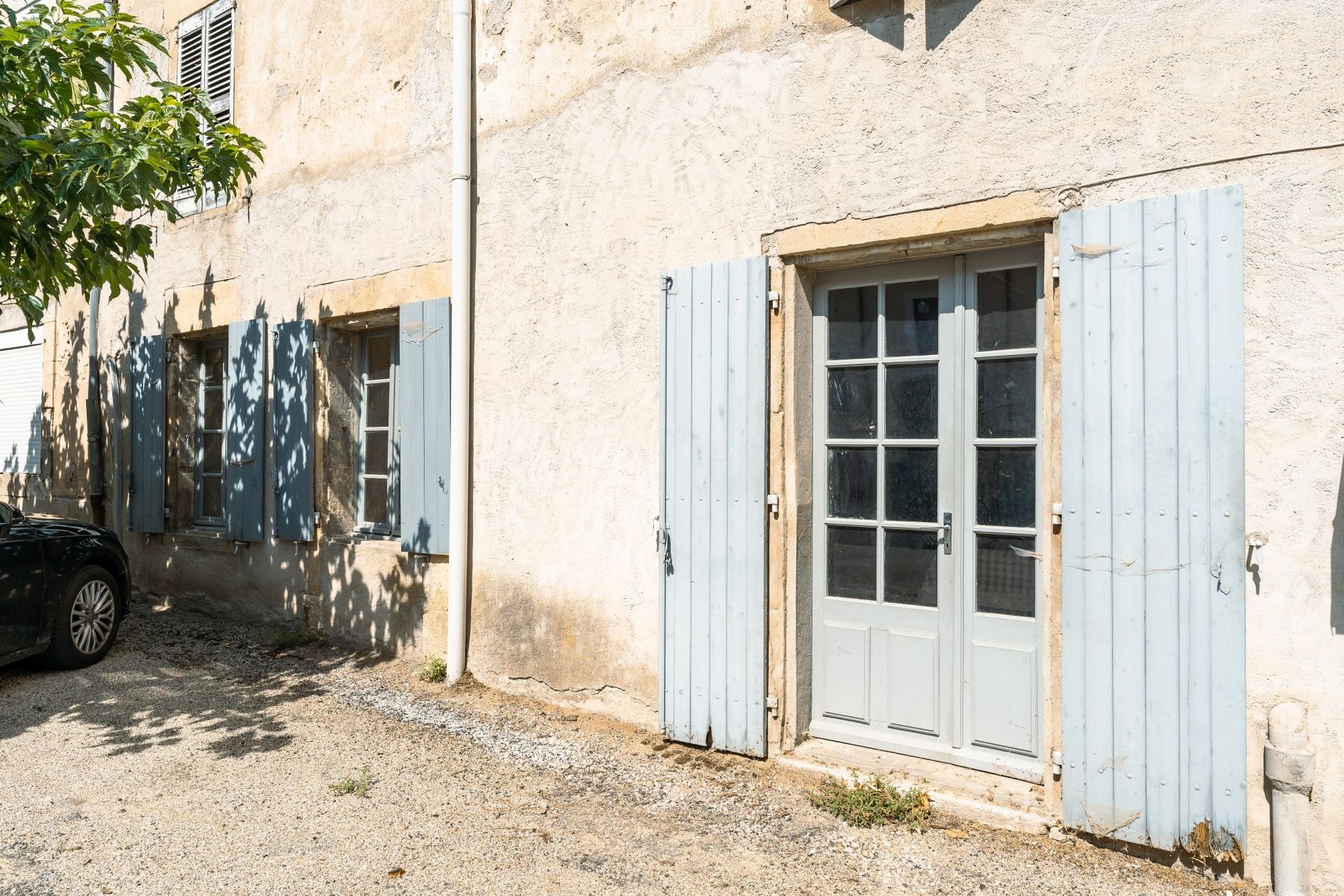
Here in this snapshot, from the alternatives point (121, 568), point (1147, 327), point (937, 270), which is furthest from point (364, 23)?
point (1147, 327)

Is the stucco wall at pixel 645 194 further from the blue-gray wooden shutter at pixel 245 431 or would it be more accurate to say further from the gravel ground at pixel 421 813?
the gravel ground at pixel 421 813

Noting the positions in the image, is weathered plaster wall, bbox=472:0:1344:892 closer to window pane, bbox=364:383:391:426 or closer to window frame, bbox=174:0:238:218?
window pane, bbox=364:383:391:426

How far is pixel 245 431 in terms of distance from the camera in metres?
6.67

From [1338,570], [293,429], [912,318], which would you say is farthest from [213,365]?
[1338,570]

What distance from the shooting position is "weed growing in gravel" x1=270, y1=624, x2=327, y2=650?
6.20 meters

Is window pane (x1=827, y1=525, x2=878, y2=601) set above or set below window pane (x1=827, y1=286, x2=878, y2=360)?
below

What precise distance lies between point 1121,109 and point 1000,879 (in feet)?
8.93

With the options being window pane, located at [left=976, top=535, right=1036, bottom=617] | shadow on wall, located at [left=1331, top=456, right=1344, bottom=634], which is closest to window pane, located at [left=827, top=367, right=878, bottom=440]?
window pane, located at [left=976, top=535, right=1036, bottom=617]

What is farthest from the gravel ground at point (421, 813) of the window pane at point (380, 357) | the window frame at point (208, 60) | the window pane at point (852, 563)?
the window frame at point (208, 60)

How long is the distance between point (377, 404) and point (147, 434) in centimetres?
251

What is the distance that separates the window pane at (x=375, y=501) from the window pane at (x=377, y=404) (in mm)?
399

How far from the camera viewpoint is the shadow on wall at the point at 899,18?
146 inches

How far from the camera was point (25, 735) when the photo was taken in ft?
15.1

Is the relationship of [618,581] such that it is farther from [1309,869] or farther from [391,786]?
[1309,869]
